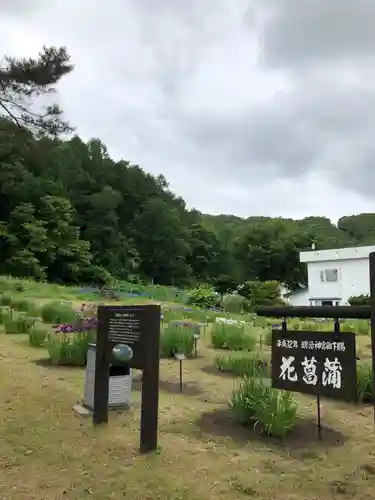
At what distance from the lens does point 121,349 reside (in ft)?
14.4

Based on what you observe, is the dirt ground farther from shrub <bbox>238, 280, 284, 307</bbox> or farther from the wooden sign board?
shrub <bbox>238, 280, 284, 307</bbox>

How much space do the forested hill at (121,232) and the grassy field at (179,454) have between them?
26196 mm

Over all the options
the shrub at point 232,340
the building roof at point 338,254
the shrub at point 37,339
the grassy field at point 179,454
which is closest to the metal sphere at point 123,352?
the grassy field at point 179,454

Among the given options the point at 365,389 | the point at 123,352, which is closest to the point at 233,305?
the point at 365,389

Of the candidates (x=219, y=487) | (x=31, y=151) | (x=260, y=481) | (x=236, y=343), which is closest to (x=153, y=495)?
(x=219, y=487)

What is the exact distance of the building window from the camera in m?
35.4

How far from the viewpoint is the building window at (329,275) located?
116 feet

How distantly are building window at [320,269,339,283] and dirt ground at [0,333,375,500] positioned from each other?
30836 mm

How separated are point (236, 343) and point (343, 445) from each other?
4888 mm

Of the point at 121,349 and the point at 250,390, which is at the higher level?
the point at 121,349

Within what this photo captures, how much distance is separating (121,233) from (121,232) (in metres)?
0.70

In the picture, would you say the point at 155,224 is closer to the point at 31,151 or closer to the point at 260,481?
the point at 31,151

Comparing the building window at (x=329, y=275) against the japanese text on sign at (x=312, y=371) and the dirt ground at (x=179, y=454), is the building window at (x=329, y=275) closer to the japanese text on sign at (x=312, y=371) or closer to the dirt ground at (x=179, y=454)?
the dirt ground at (x=179, y=454)

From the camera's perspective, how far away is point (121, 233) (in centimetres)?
5447
